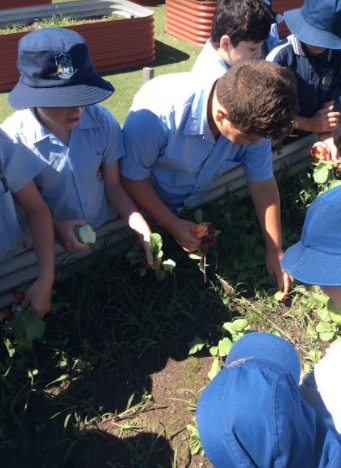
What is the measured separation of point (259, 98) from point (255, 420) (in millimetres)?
1194

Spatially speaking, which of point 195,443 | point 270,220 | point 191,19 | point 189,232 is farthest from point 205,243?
point 191,19

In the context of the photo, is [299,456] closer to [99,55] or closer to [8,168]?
[8,168]

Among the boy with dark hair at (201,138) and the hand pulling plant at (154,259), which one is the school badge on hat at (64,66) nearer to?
the boy with dark hair at (201,138)

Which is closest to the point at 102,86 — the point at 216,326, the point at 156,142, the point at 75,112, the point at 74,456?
the point at 75,112

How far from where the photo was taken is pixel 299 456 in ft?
3.29

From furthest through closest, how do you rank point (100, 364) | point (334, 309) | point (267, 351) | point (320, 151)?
point (320, 151), point (100, 364), point (334, 309), point (267, 351)

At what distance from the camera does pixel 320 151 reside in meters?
2.96

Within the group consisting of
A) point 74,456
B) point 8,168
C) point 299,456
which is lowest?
point 74,456

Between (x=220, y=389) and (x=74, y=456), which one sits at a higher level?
(x=220, y=389)

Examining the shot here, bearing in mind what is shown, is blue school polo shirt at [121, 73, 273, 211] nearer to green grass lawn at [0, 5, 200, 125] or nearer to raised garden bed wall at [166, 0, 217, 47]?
green grass lawn at [0, 5, 200, 125]

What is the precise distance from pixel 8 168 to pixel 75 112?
0.31m

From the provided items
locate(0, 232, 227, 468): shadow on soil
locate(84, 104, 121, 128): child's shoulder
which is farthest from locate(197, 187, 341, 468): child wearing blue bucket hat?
locate(84, 104, 121, 128): child's shoulder

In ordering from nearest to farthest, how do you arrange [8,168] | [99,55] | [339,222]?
[339,222] → [8,168] → [99,55]

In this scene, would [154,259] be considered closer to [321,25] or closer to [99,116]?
[99,116]
